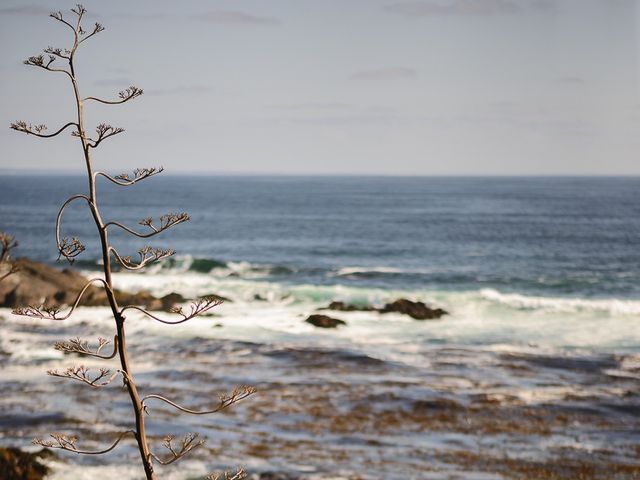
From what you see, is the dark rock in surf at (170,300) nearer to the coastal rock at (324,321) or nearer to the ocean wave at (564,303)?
the coastal rock at (324,321)

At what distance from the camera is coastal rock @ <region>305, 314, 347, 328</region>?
112 feet

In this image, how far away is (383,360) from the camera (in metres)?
27.8

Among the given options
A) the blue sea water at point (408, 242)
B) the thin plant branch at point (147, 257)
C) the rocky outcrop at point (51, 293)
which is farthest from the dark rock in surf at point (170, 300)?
the thin plant branch at point (147, 257)

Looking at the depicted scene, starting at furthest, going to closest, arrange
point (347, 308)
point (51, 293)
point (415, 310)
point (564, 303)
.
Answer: point (564, 303) → point (347, 308) → point (51, 293) → point (415, 310)

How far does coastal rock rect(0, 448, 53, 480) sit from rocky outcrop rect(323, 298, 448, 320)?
21799 mm

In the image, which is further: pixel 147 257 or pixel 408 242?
pixel 408 242

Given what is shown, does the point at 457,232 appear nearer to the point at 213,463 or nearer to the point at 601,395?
the point at 601,395

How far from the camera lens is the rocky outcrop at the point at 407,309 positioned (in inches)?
1462

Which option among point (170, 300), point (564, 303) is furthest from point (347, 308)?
point (564, 303)

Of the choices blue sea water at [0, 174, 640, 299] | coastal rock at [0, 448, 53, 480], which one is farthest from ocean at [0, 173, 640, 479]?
coastal rock at [0, 448, 53, 480]

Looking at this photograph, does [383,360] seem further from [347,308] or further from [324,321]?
[347,308]

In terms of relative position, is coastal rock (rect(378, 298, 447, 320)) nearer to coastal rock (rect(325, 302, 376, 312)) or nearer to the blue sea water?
coastal rock (rect(325, 302, 376, 312))

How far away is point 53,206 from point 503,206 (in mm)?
68817

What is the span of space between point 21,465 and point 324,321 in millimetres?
18471
